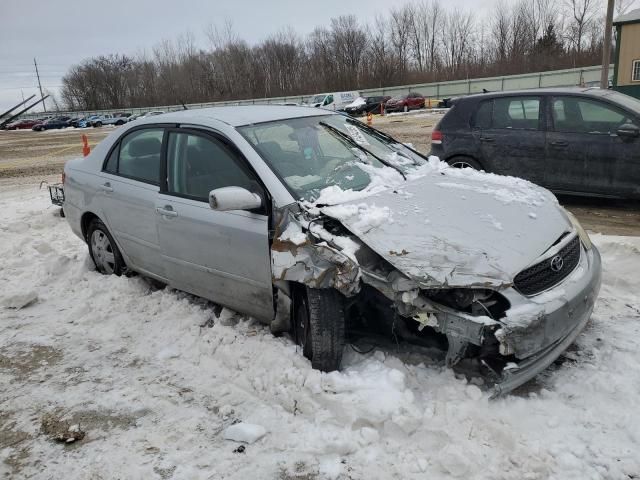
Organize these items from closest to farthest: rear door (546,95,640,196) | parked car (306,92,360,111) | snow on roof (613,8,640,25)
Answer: rear door (546,95,640,196)
snow on roof (613,8,640,25)
parked car (306,92,360,111)

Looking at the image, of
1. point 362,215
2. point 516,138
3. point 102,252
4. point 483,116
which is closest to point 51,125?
point 483,116

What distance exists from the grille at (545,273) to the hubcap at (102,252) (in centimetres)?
385

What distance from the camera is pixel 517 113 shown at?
7.57 metres

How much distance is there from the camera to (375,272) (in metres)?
3.05

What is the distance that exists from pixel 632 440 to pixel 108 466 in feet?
8.76

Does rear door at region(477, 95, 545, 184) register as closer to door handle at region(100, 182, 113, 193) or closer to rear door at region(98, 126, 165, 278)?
rear door at region(98, 126, 165, 278)

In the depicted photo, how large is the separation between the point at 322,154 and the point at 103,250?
2604 mm

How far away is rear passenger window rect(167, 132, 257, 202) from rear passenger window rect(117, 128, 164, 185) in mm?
211

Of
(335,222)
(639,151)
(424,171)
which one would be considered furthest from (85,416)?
(639,151)

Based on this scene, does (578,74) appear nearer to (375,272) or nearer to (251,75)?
(251,75)

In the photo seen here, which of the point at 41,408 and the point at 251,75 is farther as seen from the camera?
the point at 251,75

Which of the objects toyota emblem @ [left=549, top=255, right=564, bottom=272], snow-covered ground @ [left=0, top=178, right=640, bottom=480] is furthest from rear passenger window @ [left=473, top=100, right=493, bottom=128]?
toyota emblem @ [left=549, top=255, right=564, bottom=272]

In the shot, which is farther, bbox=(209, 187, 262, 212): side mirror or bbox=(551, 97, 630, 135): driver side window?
bbox=(551, 97, 630, 135): driver side window

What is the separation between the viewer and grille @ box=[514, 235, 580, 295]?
117 inches
